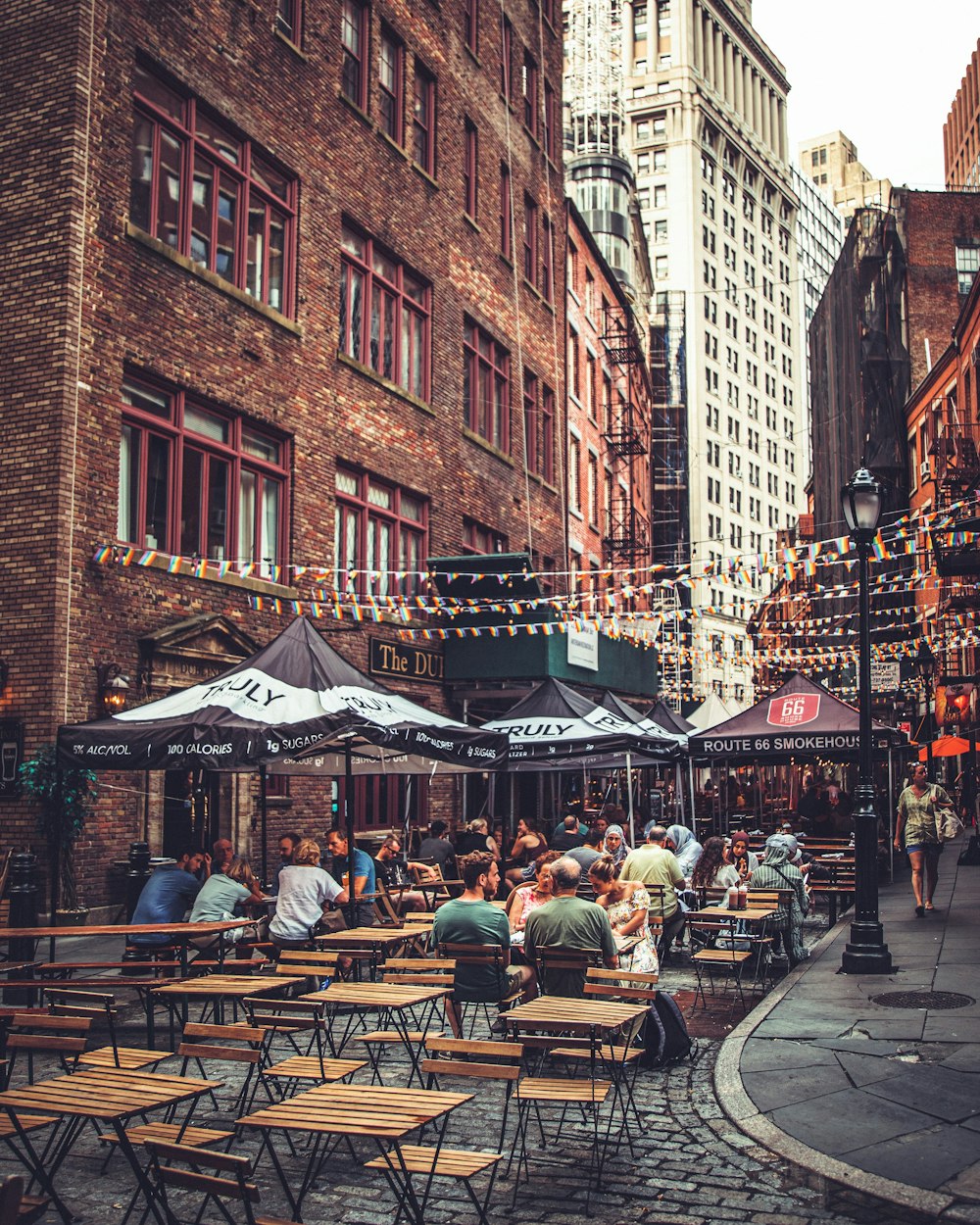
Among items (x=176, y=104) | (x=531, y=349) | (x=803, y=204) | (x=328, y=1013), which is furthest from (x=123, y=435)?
(x=803, y=204)

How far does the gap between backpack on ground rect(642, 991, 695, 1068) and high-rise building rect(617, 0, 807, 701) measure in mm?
71623

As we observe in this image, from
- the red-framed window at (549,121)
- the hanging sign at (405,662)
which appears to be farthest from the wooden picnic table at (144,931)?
the red-framed window at (549,121)

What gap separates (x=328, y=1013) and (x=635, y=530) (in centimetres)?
4019

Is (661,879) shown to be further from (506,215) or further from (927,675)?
(927,675)

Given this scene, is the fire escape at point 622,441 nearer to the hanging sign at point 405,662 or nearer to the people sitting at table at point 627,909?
the hanging sign at point 405,662

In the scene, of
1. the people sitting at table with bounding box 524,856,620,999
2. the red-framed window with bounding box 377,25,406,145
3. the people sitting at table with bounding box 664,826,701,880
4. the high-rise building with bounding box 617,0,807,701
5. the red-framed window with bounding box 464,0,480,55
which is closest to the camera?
the people sitting at table with bounding box 524,856,620,999

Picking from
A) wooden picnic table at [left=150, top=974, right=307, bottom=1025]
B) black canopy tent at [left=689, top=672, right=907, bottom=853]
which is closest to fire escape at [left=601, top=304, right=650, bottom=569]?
black canopy tent at [left=689, top=672, right=907, bottom=853]

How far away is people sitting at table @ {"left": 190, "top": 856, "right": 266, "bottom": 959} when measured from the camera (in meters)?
11.1

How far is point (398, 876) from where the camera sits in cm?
1708

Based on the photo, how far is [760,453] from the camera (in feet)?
341

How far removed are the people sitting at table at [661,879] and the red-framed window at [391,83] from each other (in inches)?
633

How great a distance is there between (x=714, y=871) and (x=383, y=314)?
13.0 meters

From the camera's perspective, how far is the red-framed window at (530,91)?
31312 mm

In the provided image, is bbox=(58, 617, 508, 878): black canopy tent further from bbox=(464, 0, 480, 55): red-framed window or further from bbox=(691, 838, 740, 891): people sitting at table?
bbox=(464, 0, 480, 55): red-framed window
